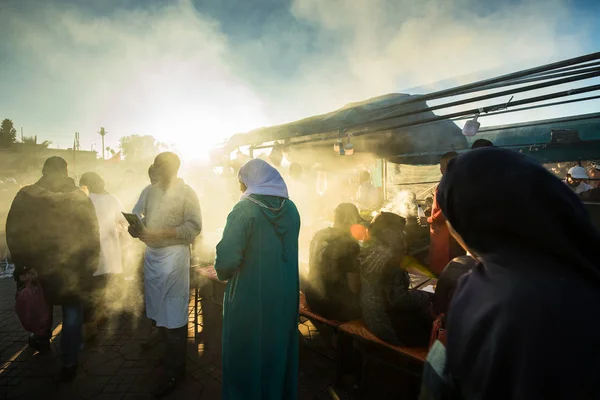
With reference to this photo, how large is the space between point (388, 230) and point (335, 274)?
92 centimetres

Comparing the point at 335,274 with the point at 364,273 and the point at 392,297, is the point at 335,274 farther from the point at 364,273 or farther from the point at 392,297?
the point at 392,297

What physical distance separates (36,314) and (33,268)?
1.71 feet

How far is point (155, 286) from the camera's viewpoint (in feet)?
11.2

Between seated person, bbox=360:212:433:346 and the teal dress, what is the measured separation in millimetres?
1005

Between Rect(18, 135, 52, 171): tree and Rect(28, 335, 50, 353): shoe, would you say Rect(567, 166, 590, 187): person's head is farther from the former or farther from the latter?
Rect(18, 135, 52, 171): tree

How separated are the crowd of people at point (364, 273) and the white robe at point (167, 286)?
0.02m

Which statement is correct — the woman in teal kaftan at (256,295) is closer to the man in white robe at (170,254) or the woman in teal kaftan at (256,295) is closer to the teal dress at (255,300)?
the teal dress at (255,300)

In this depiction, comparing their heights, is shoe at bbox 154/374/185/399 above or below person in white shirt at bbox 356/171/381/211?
below

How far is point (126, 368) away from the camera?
3758 millimetres

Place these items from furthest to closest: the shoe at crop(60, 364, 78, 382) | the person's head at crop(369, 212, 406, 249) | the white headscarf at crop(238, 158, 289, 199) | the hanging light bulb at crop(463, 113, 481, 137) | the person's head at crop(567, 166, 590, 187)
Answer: the person's head at crop(567, 166, 590, 187)
the hanging light bulb at crop(463, 113, 481, 137)
the shoe at crop(60, 364, 78, 382)
the person's head at crop(369, 212, 406, 249)
the white headscarf at crop(238, 158, 289, 199)

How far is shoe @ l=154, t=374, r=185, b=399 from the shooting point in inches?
125

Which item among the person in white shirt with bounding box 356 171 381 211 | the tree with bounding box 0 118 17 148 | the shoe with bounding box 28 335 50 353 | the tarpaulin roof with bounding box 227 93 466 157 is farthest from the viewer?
the tree with bounding box 0 118 17 148

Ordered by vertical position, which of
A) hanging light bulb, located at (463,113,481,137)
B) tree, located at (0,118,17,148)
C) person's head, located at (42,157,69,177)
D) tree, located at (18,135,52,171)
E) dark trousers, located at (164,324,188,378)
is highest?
tree, located at (0,118,17,148)

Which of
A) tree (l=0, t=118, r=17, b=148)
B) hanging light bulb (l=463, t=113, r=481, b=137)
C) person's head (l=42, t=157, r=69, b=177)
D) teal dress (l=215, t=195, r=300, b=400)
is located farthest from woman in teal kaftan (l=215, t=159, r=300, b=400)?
tree (l=0, t=118, r=17, b=148)
